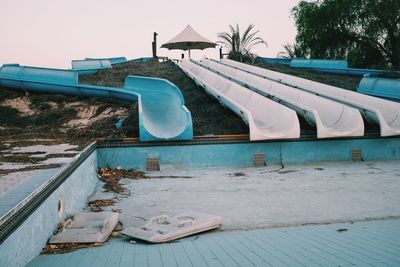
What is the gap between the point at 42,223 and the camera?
2.83 m

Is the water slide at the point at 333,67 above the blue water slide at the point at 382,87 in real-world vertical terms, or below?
above

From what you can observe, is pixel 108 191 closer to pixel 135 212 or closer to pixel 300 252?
pixel 135 212

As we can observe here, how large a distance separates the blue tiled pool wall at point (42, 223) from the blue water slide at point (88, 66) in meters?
9.52

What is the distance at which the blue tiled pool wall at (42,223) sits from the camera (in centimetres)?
218

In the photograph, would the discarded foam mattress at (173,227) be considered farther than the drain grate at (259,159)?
No

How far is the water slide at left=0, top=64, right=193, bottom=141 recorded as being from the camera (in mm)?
7184

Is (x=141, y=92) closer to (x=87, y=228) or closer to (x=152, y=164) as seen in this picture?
(x=152, y=164)

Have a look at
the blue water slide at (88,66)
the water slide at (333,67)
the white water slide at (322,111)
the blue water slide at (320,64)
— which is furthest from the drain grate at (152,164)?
the blue water slide at (320,64)

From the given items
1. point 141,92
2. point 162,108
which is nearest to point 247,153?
point 162,108

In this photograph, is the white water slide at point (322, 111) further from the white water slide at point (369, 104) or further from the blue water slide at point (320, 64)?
the blue water slide at point (320, 64)

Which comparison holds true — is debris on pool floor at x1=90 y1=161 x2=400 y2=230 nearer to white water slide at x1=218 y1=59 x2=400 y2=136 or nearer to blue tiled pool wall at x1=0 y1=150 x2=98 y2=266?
blue tiled pool wall at x1=0 y1=150 x2=98 y2=266

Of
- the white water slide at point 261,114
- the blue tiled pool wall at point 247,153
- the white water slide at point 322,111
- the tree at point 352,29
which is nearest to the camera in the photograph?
the blue tiled pool wall at point 247,153

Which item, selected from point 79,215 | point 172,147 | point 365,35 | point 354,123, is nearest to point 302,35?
point 365,35

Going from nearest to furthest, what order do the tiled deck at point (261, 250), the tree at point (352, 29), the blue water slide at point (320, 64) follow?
the tiled deck at point (261, 250), the blue water slide at point (320, 64), the tree at point (352, 29)
